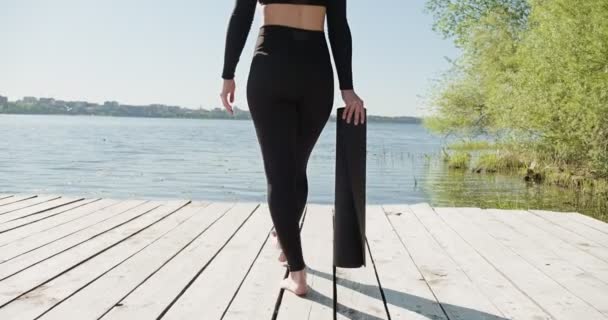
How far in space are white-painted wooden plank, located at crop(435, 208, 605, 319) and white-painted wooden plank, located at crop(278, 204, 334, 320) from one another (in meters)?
1.02

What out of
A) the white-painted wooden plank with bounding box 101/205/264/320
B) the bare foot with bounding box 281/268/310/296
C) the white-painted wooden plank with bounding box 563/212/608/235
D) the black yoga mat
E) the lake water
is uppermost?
the black yoga mat

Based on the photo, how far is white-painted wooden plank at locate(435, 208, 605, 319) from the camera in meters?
Answer: 3.05

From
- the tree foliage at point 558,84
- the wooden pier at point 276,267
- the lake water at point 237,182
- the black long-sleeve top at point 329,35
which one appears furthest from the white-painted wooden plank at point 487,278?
the tree foliage at point 558,84

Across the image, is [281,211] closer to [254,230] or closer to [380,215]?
[254,230]

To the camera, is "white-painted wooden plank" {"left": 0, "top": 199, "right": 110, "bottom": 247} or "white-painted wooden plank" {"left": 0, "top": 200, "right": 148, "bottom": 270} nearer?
"white-painted wooden plank" {"left": 0, "top": 200, "right": 148, "bottom": 270}

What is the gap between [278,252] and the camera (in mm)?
4152

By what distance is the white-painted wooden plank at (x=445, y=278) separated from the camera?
9.94 feet

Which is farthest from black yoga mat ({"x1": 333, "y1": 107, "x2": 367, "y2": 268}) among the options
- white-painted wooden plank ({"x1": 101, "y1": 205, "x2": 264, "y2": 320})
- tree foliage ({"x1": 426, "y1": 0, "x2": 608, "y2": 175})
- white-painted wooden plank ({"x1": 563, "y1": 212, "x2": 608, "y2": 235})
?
tree foliage ({"x1": 426, "y1": 0, "x2": 608, "y2": 175})

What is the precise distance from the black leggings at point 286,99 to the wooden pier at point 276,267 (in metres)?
0.44

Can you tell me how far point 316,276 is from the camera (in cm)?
362

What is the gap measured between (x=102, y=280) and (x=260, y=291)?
87 cm

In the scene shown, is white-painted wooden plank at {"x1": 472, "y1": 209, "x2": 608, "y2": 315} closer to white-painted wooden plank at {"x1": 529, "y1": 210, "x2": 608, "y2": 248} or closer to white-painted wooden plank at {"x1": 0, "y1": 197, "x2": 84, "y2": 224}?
white-painted wooden plank at {"x1": 529, "y1": 210, "x2": 608, "y2": 248}

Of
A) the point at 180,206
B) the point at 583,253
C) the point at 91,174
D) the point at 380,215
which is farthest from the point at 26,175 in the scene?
the point at 583,253

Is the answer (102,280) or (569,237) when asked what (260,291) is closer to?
(102,280)
